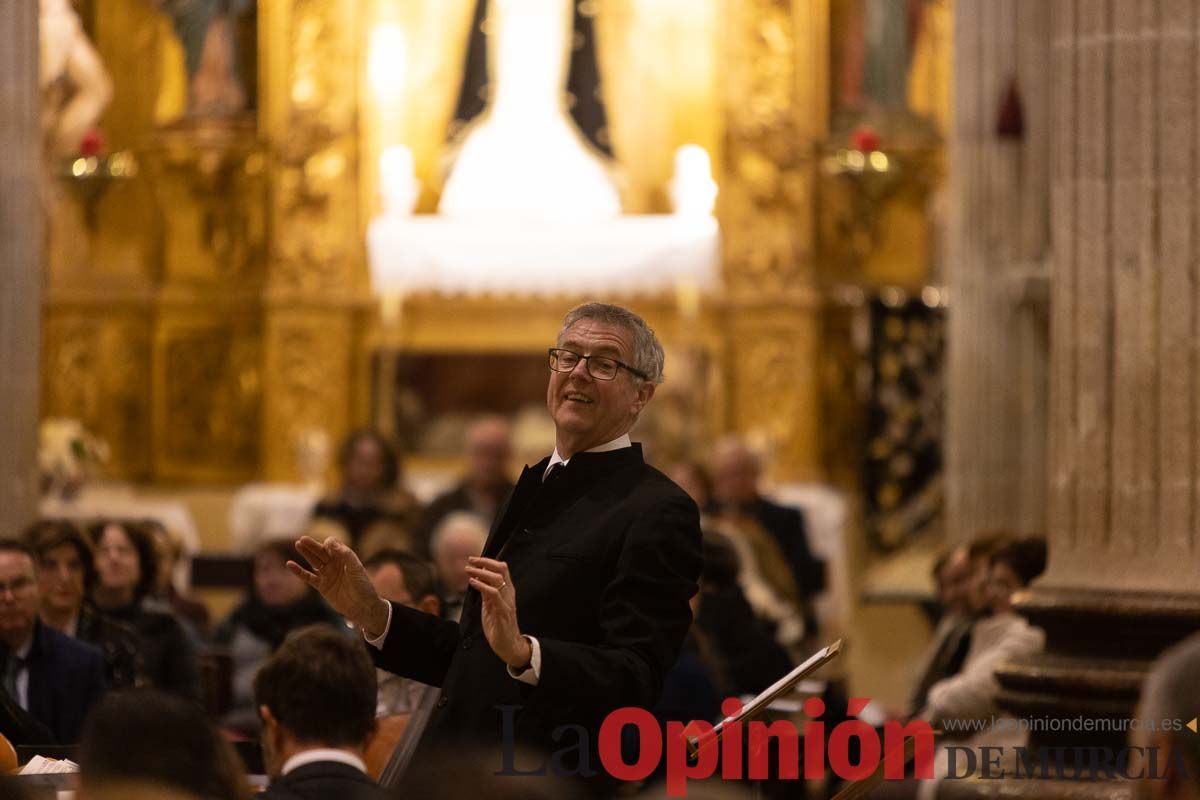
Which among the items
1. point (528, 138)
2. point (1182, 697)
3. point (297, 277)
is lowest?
point (1182, 697)

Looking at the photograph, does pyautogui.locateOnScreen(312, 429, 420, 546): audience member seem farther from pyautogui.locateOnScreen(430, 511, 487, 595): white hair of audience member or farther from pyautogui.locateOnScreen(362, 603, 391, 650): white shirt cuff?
pyautogui.locateOnScreen(362, 603, 391, 650): white shirt cuff

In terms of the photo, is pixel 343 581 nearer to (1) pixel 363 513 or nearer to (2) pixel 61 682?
(2) pixel 61 682

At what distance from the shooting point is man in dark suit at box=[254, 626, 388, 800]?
4.37 metres

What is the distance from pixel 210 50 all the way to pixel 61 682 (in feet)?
35.6

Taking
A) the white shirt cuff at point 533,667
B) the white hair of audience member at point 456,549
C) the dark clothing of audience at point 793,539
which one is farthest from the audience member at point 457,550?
the white shirt cuff at point 533,667

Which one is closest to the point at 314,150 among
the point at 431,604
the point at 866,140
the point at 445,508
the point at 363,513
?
the point at 866,140

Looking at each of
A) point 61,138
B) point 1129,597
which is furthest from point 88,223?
point 1129,597

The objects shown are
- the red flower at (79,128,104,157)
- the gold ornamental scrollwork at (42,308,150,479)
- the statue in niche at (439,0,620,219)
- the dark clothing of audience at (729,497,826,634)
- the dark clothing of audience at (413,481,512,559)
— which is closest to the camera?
the dark clothing of audience at (413,481,512,559)

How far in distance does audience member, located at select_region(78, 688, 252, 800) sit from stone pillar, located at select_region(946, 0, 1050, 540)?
797cm

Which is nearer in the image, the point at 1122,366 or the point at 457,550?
the point at 1122,366

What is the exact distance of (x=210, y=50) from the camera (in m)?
16.6

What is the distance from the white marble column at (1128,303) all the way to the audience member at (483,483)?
4.46m

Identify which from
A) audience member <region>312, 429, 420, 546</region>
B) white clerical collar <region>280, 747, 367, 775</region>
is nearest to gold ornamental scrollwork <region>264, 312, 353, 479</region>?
audience member <region>312, 429, 420, 546</region>

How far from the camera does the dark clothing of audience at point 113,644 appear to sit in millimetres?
6785
